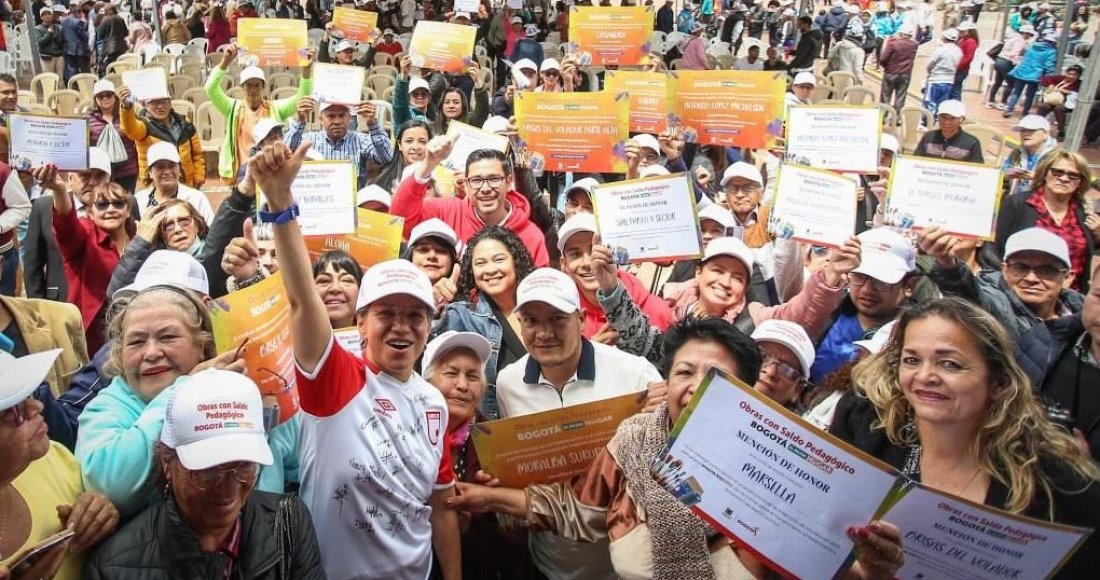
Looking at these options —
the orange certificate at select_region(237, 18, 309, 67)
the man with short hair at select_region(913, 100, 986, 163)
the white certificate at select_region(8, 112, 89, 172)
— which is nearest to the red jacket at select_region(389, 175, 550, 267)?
the white certificate at select_region(8, 112, 89, 172)

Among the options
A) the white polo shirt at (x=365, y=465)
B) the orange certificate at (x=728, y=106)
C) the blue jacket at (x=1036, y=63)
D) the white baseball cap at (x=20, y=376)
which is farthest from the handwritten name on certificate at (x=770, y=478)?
the blue jacket at (x=1036, y=63)

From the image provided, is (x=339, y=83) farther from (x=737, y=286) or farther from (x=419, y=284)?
(x=419, y=284)

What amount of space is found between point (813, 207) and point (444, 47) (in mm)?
5038

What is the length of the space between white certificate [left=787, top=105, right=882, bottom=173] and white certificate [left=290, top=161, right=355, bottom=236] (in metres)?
3.32

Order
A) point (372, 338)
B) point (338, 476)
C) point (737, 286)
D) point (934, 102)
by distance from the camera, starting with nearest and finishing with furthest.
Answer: point (338, 476)
point (372, 338)
point (737, 286)
point (934, 102)

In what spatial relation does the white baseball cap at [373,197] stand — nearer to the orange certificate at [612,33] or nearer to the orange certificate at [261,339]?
the orange certificate at [261,339]

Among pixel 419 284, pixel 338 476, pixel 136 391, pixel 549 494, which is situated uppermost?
pixel 419 284

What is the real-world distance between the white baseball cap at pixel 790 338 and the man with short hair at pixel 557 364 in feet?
1.49

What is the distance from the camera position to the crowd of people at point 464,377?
2174 millimetres

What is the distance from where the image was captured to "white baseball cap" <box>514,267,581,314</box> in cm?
327

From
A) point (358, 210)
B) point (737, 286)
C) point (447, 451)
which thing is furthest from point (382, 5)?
point (447, 451)

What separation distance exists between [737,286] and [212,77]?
638cm

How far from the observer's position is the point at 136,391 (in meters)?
2.59

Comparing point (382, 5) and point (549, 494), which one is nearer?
point (549, 494)
